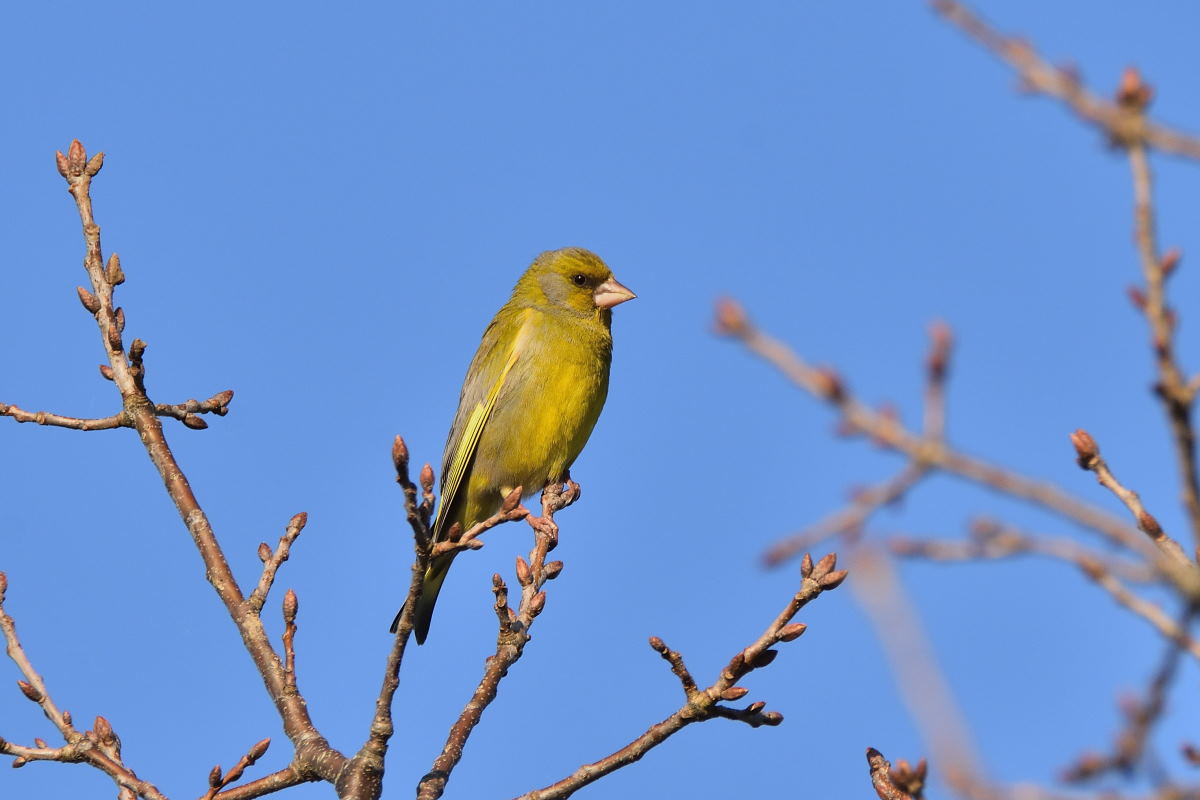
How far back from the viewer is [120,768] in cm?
454

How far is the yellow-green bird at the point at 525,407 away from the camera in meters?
8.07

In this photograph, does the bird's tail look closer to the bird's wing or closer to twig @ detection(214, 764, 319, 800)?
the bird's wing

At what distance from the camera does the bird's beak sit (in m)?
9.01

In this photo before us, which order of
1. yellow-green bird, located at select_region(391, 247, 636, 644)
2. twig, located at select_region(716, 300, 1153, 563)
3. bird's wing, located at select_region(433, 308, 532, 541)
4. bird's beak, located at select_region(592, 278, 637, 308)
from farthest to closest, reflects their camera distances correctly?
bird's beak, located at select_region(592, 278, 637, 308), bird's wing, located at select_region(433, 308, 532, 541), yellow-green bird, located at select_region(391, 247, 636, 644), twig, located at select_region(716, 300, 1153, 563)

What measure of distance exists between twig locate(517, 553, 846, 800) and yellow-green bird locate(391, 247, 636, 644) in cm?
320

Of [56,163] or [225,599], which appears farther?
[56,163]

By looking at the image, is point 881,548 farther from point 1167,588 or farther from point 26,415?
point 26,415

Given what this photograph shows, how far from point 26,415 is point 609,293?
4.37 meters

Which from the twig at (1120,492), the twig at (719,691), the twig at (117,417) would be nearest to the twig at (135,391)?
the twig at (117,417)

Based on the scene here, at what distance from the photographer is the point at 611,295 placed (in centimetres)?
903

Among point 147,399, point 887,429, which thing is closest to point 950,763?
point 887,429

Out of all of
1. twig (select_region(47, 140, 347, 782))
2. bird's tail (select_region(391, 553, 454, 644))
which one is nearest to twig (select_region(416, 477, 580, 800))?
twig (select_region(47, 140, 347, 782))

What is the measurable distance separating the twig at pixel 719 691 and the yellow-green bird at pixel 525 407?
10.5 feet

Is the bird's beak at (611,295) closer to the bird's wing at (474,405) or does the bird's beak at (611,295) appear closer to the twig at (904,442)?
the bird's wing at (474,405)
